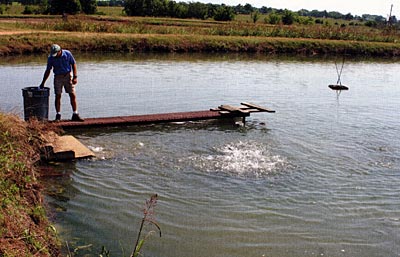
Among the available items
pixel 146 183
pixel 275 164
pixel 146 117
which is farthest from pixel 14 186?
pixel 146 117

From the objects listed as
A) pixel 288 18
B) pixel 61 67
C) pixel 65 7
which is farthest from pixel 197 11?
pixel 61 67

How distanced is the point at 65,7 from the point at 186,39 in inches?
997

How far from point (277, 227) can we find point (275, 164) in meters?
2.49

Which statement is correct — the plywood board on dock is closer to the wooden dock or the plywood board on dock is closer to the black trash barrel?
the black trash barrel

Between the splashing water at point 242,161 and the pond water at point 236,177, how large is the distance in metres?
0.02

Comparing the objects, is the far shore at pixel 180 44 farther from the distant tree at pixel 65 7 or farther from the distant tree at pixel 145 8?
the distant tree at pixel 145 8

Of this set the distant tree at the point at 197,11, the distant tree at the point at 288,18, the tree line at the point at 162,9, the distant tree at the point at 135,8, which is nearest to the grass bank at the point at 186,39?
the tree line at the point at 162,9

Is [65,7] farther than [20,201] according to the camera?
Yes

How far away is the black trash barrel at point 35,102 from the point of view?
9.11 meters

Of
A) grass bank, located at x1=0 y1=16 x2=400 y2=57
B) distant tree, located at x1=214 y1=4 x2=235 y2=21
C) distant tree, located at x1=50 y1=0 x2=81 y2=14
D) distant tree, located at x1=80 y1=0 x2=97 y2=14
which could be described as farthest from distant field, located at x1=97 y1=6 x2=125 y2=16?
grass bank, located at x1=0 y1=16 x2=400 y2=57

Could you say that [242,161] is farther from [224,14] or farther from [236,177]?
[224,14]

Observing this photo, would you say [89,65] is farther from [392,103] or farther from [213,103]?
[392,103]

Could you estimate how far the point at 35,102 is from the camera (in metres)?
9.12

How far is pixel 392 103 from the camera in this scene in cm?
1559
